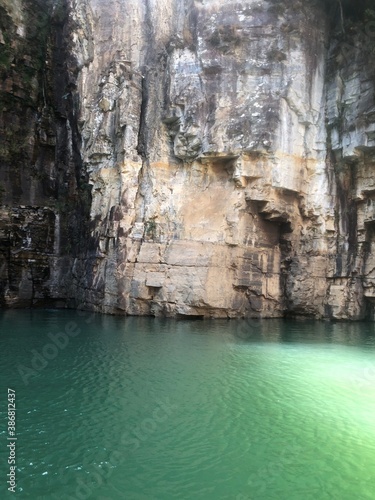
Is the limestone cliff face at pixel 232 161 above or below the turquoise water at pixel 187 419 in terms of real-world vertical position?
above

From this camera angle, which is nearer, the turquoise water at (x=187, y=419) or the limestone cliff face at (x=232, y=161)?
the turquoise water at (x=187, y=419)

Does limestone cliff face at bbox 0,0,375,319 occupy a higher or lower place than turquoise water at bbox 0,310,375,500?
higher

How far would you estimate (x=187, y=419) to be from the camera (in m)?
6.60

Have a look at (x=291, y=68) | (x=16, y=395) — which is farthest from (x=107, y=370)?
(x=291, y=68)

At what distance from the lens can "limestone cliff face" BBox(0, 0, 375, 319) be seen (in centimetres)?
1817

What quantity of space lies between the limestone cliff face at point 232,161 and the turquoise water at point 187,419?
597cm

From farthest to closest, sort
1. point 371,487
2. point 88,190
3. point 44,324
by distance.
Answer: point 88,190 < point 44,324 < point 371,487

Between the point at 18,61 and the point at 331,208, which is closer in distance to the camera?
the point at 331,208

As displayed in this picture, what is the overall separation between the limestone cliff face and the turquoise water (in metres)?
5.97

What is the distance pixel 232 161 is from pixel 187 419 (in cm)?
1364

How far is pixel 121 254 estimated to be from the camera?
18391 mm

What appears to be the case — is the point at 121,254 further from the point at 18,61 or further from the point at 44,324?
the point at 18,61

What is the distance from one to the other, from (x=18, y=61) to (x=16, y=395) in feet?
69.4

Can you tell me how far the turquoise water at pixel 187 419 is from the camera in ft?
15.6
